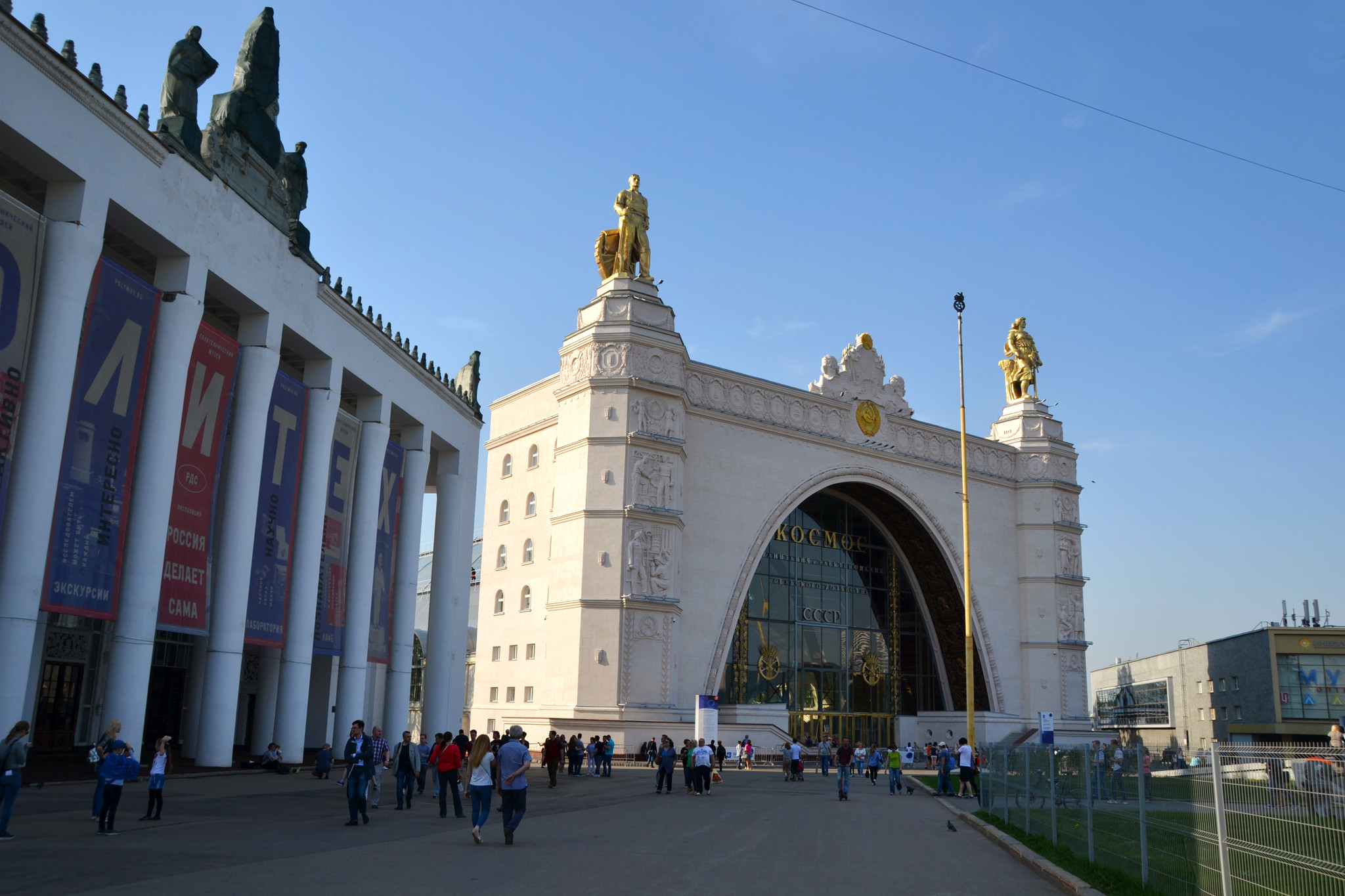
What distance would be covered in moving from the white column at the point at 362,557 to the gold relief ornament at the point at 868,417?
26713 mm

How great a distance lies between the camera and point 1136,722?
87438 mm

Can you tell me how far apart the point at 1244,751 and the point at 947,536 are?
150ft

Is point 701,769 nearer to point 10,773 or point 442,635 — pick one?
point 442,635

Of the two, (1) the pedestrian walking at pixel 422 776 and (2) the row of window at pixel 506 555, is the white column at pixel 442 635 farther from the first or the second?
(2) the row of window at pixel 506 555

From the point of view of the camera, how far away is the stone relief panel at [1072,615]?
55.2 m

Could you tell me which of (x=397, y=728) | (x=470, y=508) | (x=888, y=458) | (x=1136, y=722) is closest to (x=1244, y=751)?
(x=397, y=728)

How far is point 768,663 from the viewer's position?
160ft

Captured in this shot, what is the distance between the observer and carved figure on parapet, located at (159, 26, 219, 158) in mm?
21680

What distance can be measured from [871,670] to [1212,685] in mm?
30369

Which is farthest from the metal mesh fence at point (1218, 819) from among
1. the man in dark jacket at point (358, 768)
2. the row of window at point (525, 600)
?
the row of window at point (525, 600)

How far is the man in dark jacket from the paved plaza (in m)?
0.31

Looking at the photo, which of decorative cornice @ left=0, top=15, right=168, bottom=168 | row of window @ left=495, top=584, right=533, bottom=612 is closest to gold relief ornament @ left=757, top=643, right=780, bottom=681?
row of window @ left=495, top=584, right=533, bottom=612

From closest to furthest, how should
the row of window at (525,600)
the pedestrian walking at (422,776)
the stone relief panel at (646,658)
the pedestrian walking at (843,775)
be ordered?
the pedestrian walking at (422,776)
the pedestrian walking at (843,775)
the stone relief panel at (646,658)
the row of window at (525,600)

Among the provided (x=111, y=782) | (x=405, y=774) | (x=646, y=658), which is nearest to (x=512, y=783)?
(x=111, y=782)
